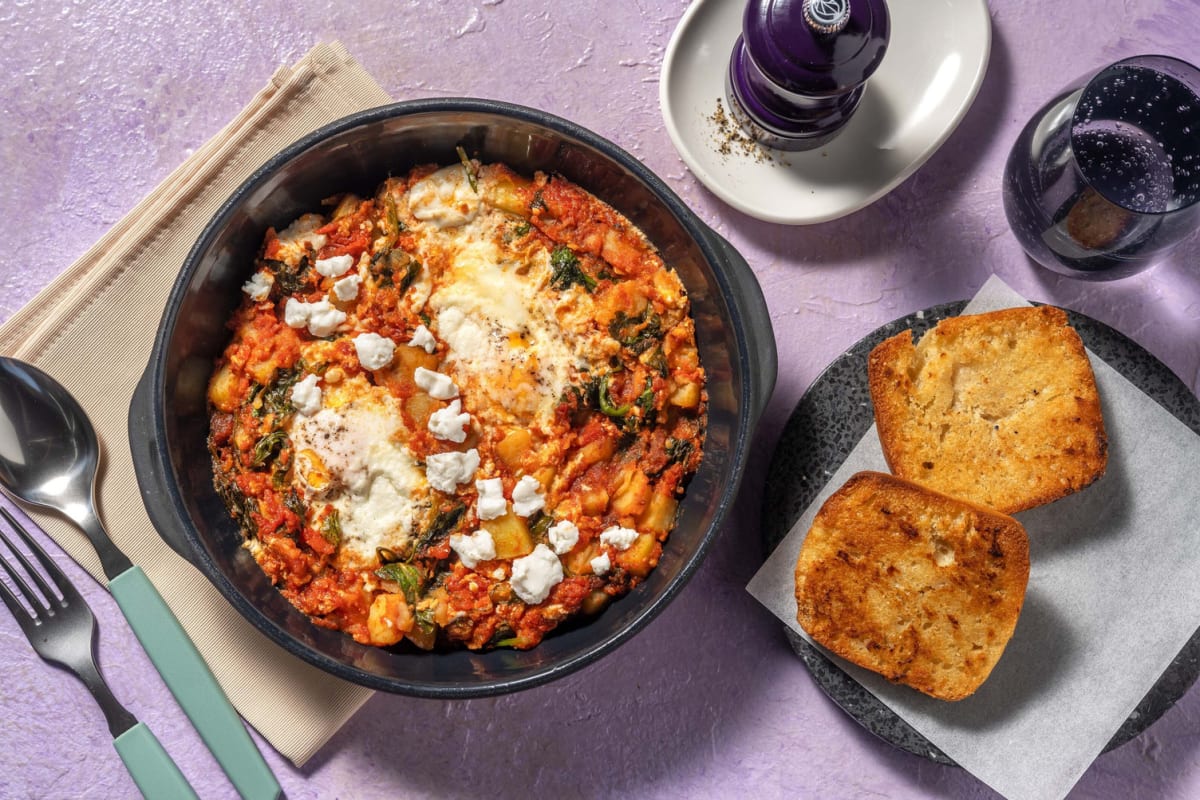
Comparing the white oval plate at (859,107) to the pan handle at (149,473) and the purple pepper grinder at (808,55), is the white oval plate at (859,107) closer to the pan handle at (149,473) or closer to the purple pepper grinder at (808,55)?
the purple pepper grinder at (808,55)

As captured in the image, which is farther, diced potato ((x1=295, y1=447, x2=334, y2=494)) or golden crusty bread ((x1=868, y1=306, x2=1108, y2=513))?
golden crusty bread ((x1=868, y1=306, x2=1108, y2=513))

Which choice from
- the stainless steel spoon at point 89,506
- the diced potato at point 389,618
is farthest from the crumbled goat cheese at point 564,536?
the stainless steel spoon at point 89,506

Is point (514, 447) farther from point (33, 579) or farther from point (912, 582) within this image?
point (33, 579)

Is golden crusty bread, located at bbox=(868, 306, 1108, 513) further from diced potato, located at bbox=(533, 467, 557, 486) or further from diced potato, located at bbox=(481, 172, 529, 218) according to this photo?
diced potato, located at bbox=(481, 172, 529, 218)

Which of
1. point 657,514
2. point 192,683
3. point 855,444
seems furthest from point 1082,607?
point 192,683

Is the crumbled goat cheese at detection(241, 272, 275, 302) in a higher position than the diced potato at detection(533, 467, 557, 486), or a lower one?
higher

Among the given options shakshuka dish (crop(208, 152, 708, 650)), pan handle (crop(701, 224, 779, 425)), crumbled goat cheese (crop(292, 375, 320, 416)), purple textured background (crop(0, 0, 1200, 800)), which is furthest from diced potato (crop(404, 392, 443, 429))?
purple textured background (crop(0, 0, 1200, 800))

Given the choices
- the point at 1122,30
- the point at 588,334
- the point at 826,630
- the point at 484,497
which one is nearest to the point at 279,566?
the point at 484,497
